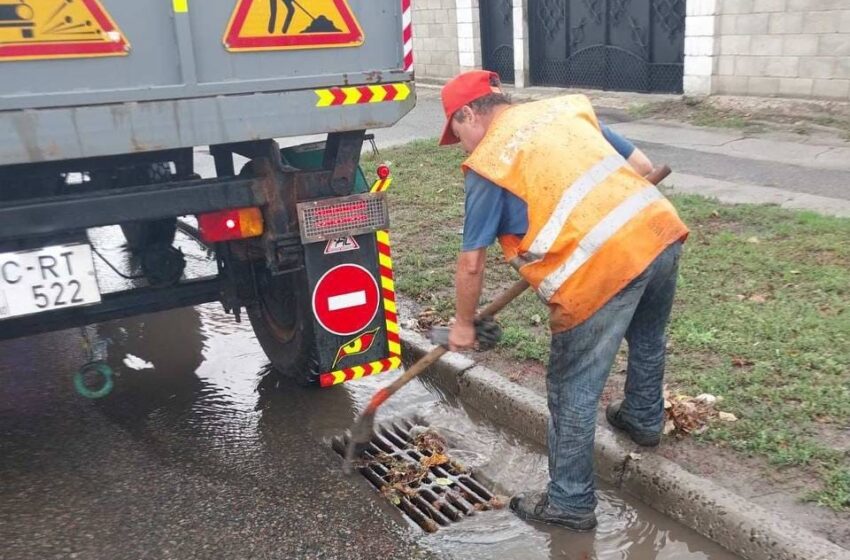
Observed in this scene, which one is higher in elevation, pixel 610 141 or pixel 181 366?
pixel 610 141

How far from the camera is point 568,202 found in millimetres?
2580

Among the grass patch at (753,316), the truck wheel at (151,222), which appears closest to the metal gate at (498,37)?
the grass patch at (753,316)

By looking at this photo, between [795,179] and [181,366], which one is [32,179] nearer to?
[181,366]

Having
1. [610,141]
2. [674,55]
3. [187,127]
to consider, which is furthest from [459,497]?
[674,55]

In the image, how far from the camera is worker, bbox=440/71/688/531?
2.60 meters

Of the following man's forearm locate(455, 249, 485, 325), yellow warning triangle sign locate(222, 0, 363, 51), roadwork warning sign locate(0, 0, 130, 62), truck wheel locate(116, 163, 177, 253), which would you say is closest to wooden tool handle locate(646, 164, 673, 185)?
man's forearm locate(455, 249, 485, 325)

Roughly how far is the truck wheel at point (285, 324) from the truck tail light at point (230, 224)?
0.34 m

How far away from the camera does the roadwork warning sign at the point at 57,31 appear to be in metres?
2.60

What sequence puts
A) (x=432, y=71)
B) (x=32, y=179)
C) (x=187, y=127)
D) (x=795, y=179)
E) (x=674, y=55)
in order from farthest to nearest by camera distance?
(x=432, y=71), (x=674, y=55), (x=795, y=179), (x=32, y=179), (x=187, y=127)

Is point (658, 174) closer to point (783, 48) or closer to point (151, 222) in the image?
point (151, 222)

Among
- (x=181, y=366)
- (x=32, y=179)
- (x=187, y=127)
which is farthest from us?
(x=181, y=366)

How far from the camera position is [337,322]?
3.61m

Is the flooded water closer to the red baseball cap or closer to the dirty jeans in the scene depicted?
the dirty jeans

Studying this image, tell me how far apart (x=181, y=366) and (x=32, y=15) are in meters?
2.38
